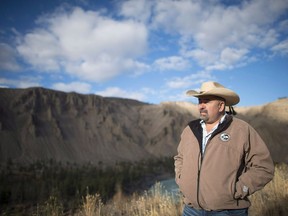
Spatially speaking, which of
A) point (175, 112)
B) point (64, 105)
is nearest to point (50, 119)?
point (64, 105)

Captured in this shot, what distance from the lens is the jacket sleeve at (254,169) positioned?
2693 mm

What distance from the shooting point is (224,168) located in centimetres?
276

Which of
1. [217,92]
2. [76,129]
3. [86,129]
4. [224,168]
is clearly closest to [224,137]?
[224,168]

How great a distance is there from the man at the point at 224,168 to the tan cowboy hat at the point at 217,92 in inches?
8.3

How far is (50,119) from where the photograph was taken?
33.6 m

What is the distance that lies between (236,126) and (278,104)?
34.9 meters

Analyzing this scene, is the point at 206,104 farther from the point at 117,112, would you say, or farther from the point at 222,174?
the point at 117,112

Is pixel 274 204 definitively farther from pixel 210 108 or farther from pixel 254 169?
pixel 210 108

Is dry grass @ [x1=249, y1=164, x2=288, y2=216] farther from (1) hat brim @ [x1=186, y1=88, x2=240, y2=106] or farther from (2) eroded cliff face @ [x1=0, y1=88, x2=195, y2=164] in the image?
(2) eroded cliff face @ [x1=0, y1=88, x2=195, y2=164]

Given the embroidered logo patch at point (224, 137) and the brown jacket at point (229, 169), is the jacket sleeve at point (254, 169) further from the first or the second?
the embroidered logo patch at point (224, 137)

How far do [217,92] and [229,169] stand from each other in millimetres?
792

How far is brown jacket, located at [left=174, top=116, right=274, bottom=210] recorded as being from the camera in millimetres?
2715

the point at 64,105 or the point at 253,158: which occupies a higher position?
the point at 64,105

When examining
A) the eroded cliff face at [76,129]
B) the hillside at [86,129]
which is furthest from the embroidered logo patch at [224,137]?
the eroded cliff face at [76,129]
